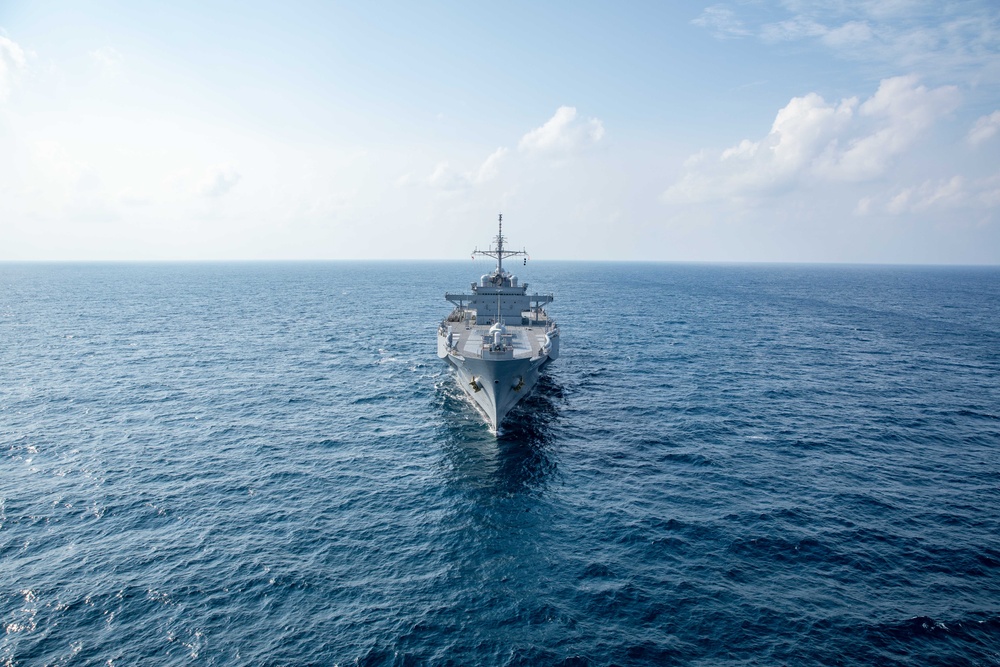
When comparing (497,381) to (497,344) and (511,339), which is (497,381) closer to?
(497,344)

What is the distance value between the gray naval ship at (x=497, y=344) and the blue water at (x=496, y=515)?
119 inches

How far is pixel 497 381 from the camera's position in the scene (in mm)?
43188

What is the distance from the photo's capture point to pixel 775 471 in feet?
125

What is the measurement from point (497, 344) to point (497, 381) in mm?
3616

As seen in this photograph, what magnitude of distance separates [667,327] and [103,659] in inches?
3790

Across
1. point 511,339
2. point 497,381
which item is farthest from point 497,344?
point 511,339

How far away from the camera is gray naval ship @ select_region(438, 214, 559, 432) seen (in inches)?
1737

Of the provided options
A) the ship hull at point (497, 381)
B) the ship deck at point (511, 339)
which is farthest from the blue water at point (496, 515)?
the ship deck at point (511, 339)

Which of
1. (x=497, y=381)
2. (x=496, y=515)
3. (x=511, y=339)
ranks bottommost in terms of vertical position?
(x=496, y=515)

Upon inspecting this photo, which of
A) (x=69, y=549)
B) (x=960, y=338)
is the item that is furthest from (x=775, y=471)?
(x=960, y=338)

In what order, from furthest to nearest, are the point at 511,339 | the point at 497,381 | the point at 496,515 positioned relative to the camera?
1. the point at 511,339
2. the point at 497,381
3. the point at 496,515

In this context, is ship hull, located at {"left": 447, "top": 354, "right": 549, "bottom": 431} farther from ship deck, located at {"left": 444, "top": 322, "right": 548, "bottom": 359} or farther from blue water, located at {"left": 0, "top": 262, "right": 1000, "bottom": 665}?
blue water, located at {"left": 0, "top": 262, "right": 1000, "bottom": 665}

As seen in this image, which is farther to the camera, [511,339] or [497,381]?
[511,339]

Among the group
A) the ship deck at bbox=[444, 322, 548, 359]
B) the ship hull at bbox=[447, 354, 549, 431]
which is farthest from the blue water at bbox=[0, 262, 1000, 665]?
the ship deck at bbox=[444, 322, 548, 359]
